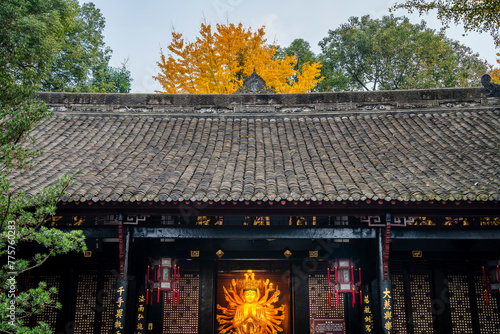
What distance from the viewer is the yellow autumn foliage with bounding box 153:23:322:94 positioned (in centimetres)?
1588

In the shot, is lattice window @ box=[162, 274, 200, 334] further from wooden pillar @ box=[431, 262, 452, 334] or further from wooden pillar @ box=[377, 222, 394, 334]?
wooden pillar @ box=[431, 262, 452, 334]

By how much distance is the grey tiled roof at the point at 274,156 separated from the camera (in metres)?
6.00

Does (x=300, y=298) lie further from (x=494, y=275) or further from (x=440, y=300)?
(x=494, y=275)

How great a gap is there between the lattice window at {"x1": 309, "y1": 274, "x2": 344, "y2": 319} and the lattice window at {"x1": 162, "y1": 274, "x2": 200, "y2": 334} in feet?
7.55

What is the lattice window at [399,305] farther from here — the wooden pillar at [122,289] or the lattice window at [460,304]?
the wooden pillar at [122,289]

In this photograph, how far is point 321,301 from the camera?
306 inches

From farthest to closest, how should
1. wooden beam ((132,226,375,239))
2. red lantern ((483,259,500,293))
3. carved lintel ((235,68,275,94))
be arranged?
carved lintel ((235,68,275,94)), red lantern ((483,259,500,293)), wooden beam ((132,226,375,239))

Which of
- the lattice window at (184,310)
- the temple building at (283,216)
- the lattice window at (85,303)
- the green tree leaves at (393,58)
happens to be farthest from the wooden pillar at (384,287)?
the green tree leaves at (393,58)

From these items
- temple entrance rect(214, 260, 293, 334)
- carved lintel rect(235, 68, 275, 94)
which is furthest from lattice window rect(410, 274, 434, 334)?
carved lintel rect(235, 68, 275, 94)

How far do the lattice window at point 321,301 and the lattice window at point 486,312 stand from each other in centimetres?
261

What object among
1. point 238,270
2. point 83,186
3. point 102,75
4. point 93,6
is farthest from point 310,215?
point 93,6

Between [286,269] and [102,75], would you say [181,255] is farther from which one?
[102,75]

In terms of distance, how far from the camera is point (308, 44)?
982 inches

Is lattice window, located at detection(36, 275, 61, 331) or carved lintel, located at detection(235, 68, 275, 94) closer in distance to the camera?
lattice window, located at detection(36, 275, 61, 331)
